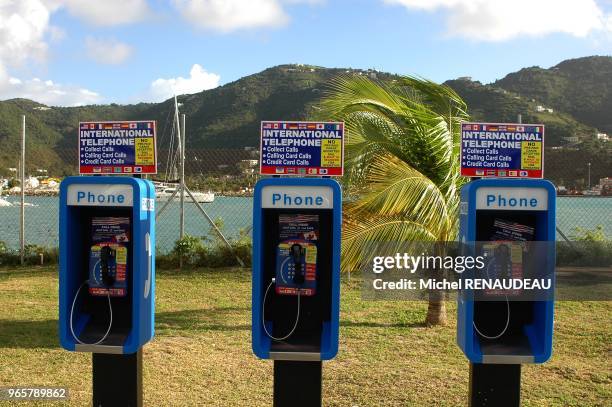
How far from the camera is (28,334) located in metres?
6.68

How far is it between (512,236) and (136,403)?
2.78m

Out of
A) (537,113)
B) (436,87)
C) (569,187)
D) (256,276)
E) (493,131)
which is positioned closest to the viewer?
(256,276)

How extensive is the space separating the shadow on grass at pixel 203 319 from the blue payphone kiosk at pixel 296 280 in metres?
2.97

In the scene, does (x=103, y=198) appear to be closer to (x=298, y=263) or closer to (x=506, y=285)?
(x=298, y=263)

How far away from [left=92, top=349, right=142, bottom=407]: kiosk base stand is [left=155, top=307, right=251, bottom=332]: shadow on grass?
2.80 meters

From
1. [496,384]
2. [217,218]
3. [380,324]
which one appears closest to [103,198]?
[496,384]

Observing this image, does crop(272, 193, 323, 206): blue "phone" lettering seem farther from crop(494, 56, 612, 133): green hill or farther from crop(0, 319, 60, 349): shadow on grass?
crop(494, 56, 612, 133): green hill

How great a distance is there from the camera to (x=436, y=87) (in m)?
7.33

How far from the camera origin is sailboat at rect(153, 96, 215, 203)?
428 inches

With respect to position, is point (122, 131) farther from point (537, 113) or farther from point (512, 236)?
point (537, 113)

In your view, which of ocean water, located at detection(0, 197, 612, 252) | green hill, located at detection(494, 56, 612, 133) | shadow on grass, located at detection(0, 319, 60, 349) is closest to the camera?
shadow on grass, located at detection(0, 319, 60, 349)

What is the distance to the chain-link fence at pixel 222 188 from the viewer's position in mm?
10820

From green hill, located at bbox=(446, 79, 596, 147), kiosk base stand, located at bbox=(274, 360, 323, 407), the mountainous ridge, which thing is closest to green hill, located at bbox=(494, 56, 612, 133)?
the mountainous ridge

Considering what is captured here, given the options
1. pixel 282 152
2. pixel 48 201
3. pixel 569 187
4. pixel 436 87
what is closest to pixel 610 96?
pixel 569 187
